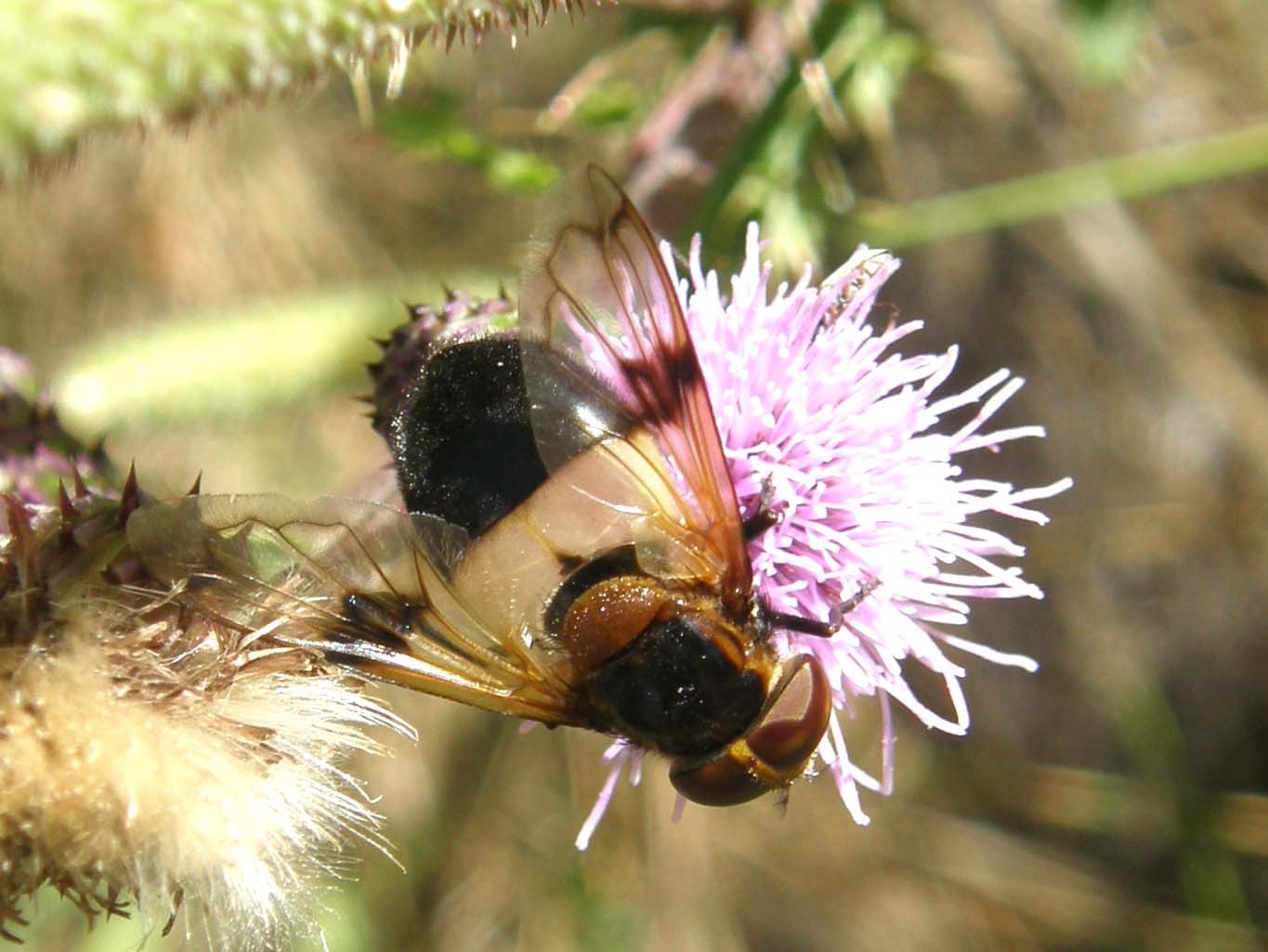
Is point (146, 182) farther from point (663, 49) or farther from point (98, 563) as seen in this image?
point (98, 563)

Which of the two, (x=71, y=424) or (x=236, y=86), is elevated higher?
(x=236, y=86)

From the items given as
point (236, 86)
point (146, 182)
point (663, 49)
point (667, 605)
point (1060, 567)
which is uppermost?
point (236, 86)

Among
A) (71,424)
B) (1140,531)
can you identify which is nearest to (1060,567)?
(1140,531)

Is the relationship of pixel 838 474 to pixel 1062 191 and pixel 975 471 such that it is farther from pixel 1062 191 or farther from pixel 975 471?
pixel 975 471

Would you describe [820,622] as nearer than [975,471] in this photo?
Yes

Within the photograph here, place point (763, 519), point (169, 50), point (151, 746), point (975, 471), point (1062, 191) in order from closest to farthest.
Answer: point (169, 50) < point (151, 746) < point (763, 519) < point (1062, 191) < point (975, 471)

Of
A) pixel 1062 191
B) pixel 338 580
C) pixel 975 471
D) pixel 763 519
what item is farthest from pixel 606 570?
pixel 975 471
